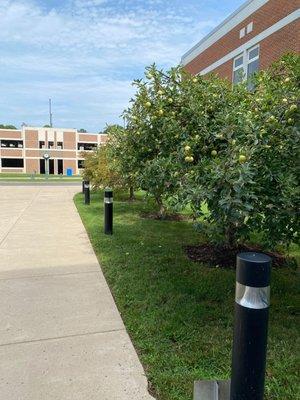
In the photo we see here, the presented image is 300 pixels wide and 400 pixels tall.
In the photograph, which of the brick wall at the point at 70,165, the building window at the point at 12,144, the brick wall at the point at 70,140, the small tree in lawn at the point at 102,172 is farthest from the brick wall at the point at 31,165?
the small tree in lawn at the point at 102,172

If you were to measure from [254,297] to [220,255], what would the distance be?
4.02 m

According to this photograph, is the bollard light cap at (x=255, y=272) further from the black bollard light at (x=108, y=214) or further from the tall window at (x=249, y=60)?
the tall window at (x=249, y=60)

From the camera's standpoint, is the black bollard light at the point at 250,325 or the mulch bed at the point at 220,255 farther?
the mulch bed at the point at 220,255

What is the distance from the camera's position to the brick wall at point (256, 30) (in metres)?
14.8

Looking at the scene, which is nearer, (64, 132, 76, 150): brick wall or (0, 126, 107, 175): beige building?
(0, 126, 107, 175): beige building

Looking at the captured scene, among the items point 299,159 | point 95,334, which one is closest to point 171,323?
Answer: point 95,334

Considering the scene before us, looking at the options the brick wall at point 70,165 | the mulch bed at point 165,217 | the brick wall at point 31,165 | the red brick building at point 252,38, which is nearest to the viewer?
the mulch bed at point 165,217

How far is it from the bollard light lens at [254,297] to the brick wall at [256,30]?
46.3 feet

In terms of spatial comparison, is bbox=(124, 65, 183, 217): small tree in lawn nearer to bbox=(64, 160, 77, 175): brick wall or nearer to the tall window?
the tall window

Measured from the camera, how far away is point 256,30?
17.0m

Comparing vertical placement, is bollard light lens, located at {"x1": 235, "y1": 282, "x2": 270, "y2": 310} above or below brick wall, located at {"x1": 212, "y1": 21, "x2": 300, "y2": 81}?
below

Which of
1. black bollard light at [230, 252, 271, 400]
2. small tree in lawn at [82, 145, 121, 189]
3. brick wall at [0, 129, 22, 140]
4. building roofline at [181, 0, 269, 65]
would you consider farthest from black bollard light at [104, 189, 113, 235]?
brick wall at [0, 129, 22, 140]

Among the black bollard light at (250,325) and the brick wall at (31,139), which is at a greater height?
the brick wall at (31,139)

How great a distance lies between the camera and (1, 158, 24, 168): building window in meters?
72.8
